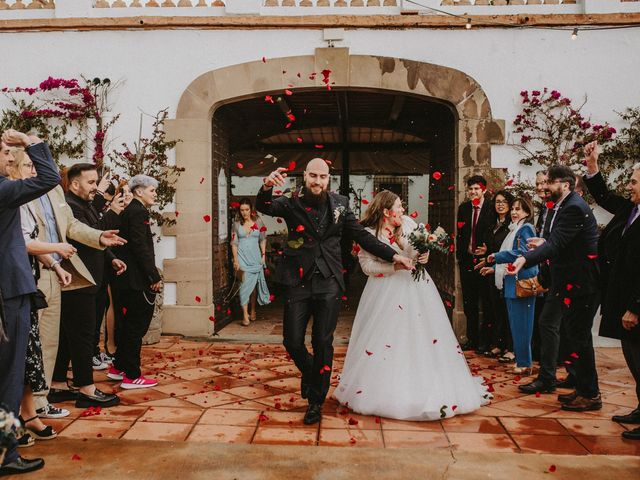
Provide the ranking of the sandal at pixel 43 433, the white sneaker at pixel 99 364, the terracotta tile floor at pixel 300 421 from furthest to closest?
the white sneaker at pixel 99 364
the terracotta tile floor at pixel 300 421
the sandal at pixel 43 433

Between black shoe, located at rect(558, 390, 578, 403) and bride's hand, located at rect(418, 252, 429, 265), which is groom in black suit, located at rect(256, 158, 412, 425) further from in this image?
black shoe, located at rect(558, 390, 578, 403)

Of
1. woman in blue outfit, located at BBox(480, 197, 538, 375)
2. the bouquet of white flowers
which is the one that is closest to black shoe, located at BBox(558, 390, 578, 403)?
woman in blue outfit, located at BBox(480, 197, 538, 375)

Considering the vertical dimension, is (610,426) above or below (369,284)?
below

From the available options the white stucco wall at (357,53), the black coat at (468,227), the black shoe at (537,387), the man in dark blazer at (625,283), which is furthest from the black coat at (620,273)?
the white stucco wall at (357,53)

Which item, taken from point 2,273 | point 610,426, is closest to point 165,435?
point 2,273

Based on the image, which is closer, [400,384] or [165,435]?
[165,435]

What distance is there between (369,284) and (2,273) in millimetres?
2665

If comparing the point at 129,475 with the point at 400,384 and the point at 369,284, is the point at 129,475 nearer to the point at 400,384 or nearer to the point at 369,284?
the point at 400,384

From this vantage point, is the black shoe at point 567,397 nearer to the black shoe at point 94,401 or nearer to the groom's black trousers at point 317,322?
the groom's black trousers at point 317,322

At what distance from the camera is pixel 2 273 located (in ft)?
11.5

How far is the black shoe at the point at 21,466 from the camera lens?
136 inches

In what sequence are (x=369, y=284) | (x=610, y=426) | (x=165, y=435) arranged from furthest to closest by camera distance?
(x=369, y=284) → (x=610, y=426) → (x=165, y=435)

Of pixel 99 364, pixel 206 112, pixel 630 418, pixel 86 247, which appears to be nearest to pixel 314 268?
pixel 86 247

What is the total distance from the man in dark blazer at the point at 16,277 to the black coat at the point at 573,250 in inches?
137
